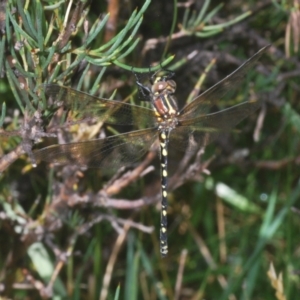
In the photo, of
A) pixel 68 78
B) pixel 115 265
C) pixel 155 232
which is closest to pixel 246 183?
pixel 155 232

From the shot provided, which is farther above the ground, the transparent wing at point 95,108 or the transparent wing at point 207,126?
the transparent wing at point 95,108

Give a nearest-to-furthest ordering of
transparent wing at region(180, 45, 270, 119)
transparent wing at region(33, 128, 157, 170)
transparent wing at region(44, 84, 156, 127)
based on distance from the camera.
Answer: transparent wing at region(44, 84, 156, 127)
transparent wing at region(33, 128, 157, 170)
transparent wing at region(180, 45, 270, 119)

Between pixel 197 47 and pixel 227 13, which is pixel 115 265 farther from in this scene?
pixel 227 13

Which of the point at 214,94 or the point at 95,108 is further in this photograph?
the point at 214,94

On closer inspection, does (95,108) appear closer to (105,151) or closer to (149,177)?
(105,151)

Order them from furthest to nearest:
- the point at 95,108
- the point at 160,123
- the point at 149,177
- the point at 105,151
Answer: the point at 149,177 < the point at 160,123 < the point at 105,151 < the point at 95,108

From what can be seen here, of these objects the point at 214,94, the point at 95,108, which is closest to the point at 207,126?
the point at 214,94

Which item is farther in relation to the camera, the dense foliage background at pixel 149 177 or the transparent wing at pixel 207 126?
the transparent wing at pixel 207 126
